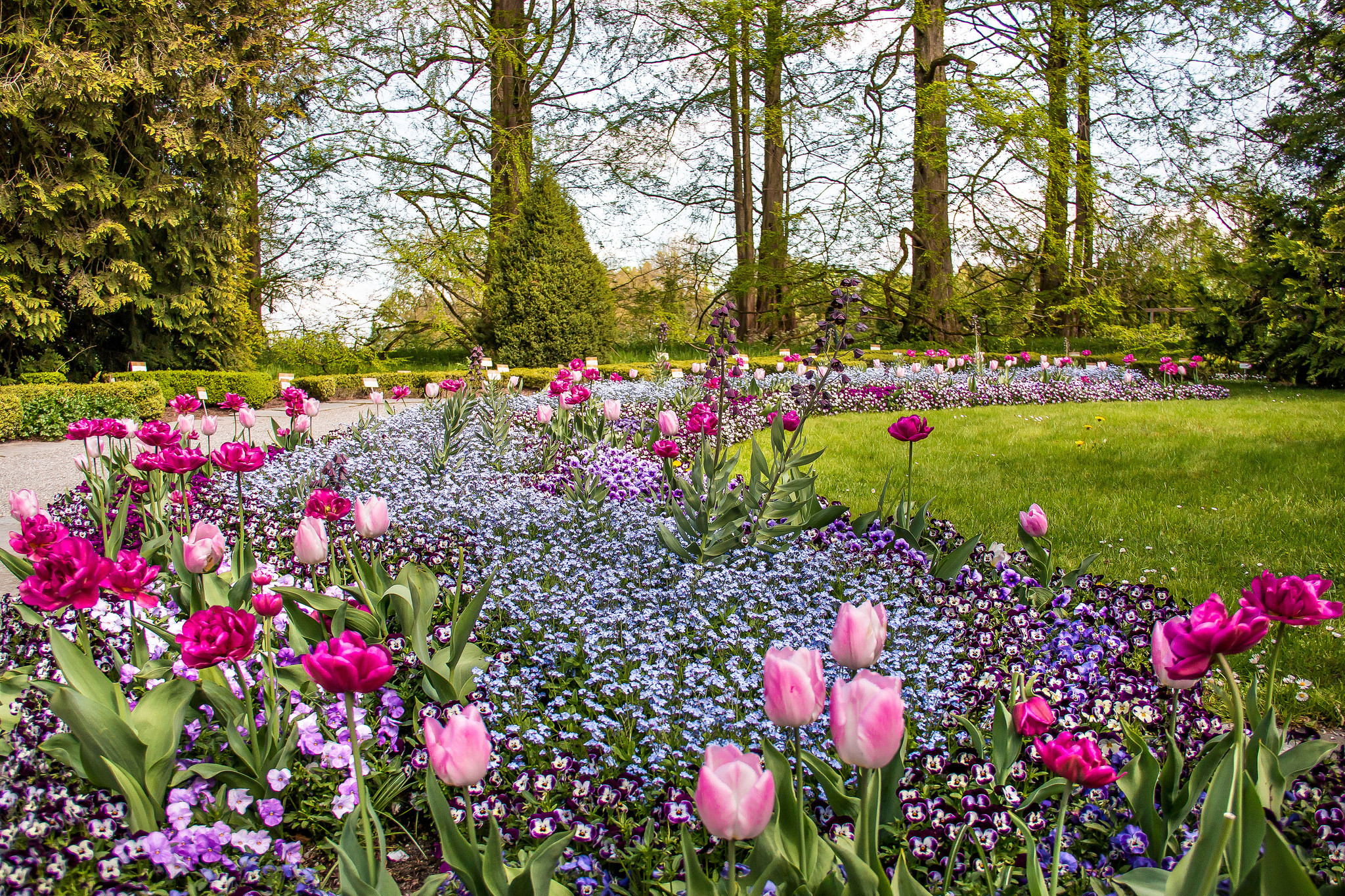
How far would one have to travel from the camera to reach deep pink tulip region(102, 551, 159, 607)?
1.66m

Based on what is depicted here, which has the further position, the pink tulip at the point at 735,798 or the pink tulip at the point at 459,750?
the pink tulip at the point at 459,750

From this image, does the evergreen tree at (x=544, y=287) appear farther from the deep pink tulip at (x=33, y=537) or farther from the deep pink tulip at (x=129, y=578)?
the deep pink tulip at (x=129, y=578)

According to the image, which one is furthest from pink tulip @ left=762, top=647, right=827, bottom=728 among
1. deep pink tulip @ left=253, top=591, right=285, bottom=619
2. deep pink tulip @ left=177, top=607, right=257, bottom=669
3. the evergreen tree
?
the evergreen tree

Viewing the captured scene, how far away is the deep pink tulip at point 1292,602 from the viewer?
1.35 metres

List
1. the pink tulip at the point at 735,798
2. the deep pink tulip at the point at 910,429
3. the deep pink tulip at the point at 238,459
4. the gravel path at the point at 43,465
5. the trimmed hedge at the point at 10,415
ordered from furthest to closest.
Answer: the trimmed hedge at the point at 10,415, the gravel path at the point at 43,465, the deep pink tulip at the point at 910,429, the deep pink tulip at the point at 238,459, the pink tulip at the point at 735,798

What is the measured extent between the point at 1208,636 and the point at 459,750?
3.67ft

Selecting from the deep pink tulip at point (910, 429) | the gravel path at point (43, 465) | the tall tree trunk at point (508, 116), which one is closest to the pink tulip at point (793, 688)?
the deep pink tulip at point (910, 429)

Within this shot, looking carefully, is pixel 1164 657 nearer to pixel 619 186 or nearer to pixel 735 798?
pixel 735 798

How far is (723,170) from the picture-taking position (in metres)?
16.9

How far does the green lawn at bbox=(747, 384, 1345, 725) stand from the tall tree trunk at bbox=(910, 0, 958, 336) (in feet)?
21.4

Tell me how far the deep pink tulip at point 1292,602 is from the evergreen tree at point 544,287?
12.6 meters

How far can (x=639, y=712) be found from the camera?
2076mm

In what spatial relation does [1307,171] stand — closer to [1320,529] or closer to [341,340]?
[1320,529]

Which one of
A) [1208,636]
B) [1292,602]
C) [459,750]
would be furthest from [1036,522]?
[459,750]
